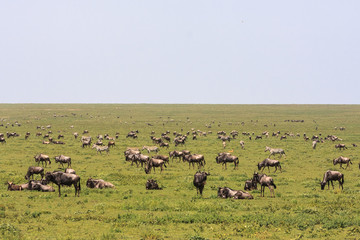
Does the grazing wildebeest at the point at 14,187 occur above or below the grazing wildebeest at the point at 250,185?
below

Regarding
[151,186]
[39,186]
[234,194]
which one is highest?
[234,194]

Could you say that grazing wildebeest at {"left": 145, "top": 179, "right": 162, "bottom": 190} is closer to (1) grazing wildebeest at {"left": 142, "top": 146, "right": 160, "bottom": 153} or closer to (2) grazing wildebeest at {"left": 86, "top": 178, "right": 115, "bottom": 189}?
(2) grazing wildebeest at {"left": 86, "top": 178, "right": 115, "bottom": 189}

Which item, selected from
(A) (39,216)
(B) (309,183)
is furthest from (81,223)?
(B) (309,183)

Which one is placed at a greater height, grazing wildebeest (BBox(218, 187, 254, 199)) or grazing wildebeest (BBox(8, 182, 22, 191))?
grazing wildebeest (BBox(218, 187, 254, 199))

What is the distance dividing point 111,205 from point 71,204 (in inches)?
85.3

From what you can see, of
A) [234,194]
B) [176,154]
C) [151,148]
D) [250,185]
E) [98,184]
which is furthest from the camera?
[151,148]

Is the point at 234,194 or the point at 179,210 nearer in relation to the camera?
the point at 179,210

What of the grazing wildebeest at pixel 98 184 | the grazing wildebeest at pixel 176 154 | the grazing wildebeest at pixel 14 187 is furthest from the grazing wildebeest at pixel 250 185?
the grazing wildebeest at pixel 176 154

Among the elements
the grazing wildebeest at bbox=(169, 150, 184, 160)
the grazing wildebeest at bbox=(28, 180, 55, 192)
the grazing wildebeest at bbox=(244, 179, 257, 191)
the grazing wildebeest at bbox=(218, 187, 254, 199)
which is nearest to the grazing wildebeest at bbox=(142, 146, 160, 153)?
the grazing wildebeest at bbox=(169, 150, 184, 160)

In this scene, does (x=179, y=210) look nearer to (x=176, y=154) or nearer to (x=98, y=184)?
(x=98, y=184)

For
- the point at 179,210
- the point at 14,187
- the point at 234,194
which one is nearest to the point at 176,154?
the point at 234,194

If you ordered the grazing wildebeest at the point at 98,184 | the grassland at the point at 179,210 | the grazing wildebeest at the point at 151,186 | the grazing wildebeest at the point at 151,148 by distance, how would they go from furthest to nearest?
1. the grazing wildebeest at the point at 151,148
2. the grazing wildebeest at the point at 151,186
3. the grazing wildebeest at the point at 98,184
4. the grassland at the point at 179,210

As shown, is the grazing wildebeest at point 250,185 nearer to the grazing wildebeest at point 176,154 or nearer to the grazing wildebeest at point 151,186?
the grazing wildebeest at point 151,186

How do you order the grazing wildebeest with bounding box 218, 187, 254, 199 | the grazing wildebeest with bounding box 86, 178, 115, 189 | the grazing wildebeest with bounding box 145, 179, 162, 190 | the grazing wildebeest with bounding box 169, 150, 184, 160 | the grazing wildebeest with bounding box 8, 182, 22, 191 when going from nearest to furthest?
the grazing wildebeest with bounding box 218, 187, 254, 199 < the grazing wildebeest with bounding box 8, 182, 22, 191 < the grazing wildebeest with bounding box 86, 178, 115, 189 < the grazing wildebeest with bounding box 145, 179, 162, 190 < the grazing wildebeest with bounding box 169, 150, 184, 160
